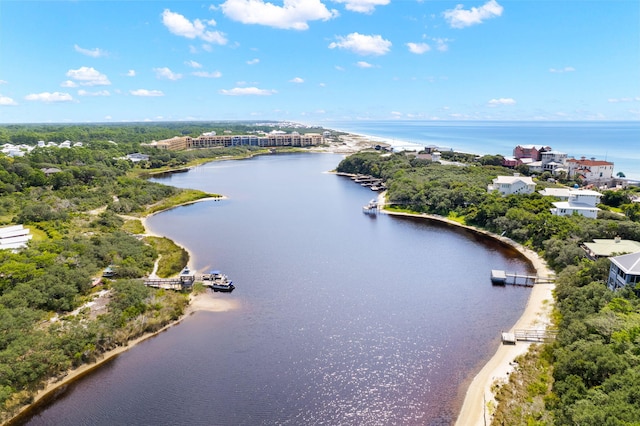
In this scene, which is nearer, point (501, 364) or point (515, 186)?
point (501, 364)

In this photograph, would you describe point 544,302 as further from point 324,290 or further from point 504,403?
point 324,290

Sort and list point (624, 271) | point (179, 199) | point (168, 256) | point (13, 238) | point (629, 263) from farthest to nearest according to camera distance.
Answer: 1. point (179, 199)
2. point (168, 256)
3. point (13, 238)
4. point (629, 263)
5. point (624, 271)

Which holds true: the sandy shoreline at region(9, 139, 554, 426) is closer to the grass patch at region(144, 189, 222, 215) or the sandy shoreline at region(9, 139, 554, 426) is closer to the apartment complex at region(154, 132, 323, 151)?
the grass patch at region(144, 189, 222, 215)

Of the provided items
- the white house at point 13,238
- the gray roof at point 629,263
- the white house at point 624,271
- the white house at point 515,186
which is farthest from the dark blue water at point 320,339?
the white house at point 515,186

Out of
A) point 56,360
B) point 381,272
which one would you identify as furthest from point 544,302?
point 56,360

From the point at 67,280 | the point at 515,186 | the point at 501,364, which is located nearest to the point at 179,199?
the point at 67,280

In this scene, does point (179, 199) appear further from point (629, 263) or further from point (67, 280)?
point (629, 263)
